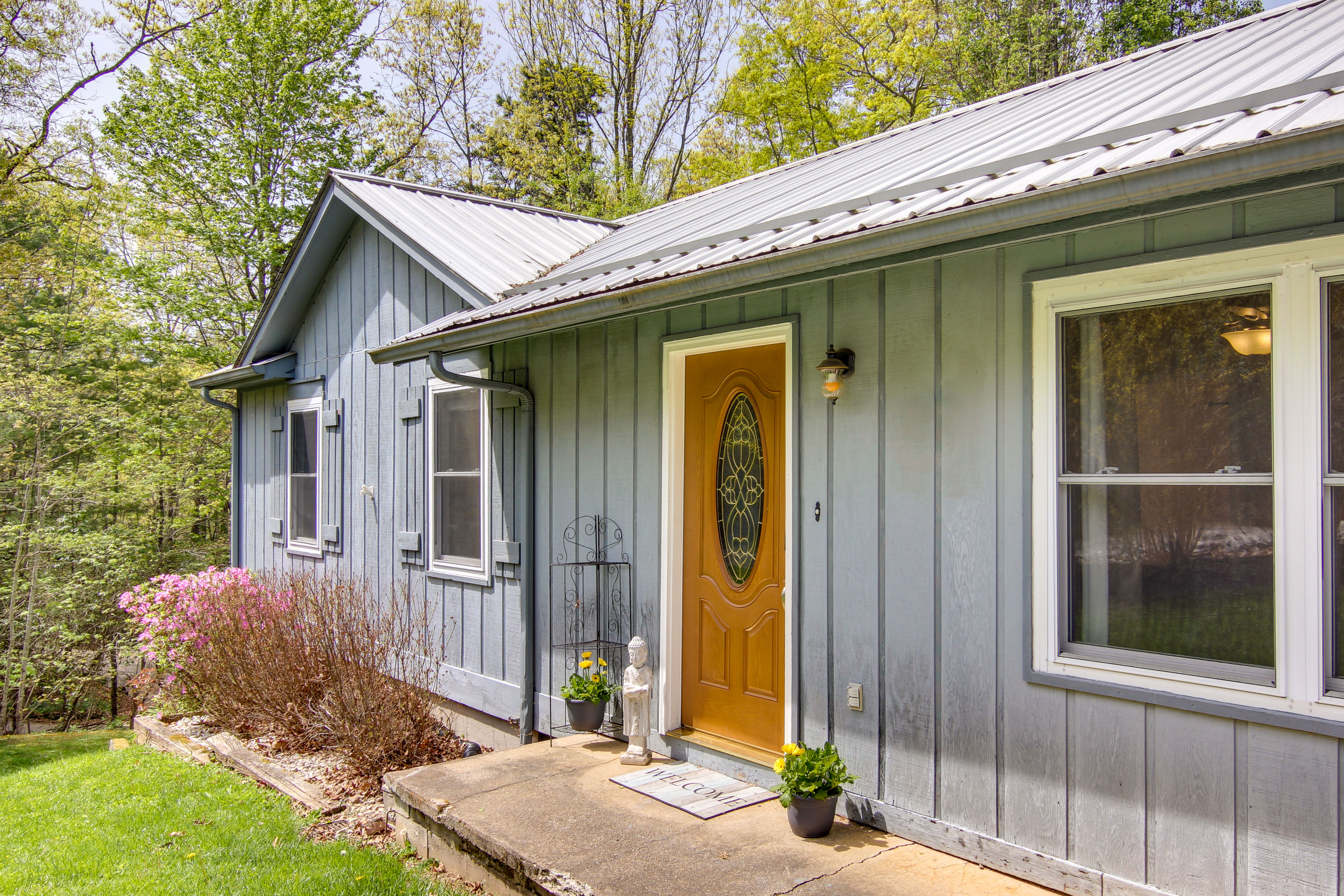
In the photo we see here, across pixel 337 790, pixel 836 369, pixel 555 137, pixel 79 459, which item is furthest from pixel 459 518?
pixel 555 137

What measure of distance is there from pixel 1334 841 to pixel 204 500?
15953mm

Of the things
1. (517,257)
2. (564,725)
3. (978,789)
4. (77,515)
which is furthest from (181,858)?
(77,515)

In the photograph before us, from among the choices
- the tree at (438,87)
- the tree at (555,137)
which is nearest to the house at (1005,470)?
the tree at (555,137)

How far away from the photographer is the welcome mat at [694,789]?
356cm

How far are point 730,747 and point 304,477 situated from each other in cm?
577

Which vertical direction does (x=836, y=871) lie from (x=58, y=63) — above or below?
below

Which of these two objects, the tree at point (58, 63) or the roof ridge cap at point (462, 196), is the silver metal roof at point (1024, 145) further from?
the tree at point (58, 63)

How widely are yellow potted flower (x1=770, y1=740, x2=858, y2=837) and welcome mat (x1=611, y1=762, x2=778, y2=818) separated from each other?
0.40 meters

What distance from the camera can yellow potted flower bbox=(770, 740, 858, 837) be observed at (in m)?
3.19

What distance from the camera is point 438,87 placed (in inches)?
707

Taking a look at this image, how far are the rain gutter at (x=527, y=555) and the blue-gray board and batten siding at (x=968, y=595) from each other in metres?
0.81

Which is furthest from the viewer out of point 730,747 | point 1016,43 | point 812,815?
point 1016,43

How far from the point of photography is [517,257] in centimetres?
638

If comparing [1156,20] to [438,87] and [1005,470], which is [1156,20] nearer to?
[438,87]
